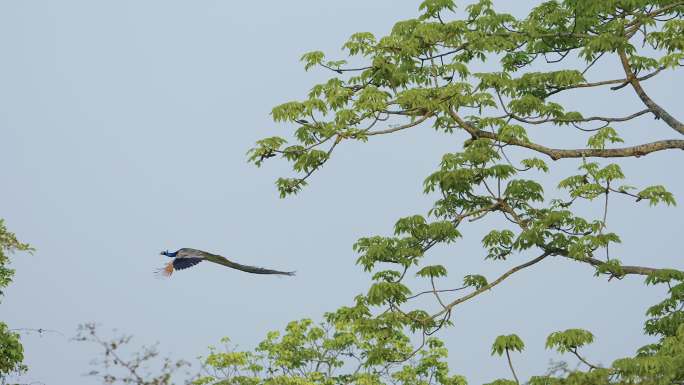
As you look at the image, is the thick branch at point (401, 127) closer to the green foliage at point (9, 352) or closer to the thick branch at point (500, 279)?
the thick branch at point (500, 279)

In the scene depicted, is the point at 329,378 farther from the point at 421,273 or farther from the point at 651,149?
the point at 651,149

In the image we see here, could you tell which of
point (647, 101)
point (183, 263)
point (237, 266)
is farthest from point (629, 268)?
point (183, 263)

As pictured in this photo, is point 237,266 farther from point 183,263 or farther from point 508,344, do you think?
point 508,344

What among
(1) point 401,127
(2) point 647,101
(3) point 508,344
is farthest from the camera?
(2) point 647,101

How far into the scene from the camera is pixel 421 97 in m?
13.4

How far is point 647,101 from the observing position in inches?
620

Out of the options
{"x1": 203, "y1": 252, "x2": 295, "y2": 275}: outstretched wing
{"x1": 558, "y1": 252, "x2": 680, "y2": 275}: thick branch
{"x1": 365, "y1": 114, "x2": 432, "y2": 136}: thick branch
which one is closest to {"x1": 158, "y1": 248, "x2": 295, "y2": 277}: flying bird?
{"x1": 203, "y1": 252, "x2": 295, "y2": 275}: outstretched wing

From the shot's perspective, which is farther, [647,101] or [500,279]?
[647,101]

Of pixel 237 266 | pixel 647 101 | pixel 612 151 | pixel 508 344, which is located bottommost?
pixel 508 344

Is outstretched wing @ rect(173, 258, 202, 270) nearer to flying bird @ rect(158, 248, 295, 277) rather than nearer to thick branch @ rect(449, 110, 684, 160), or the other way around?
flying bird @ rect(158, 248, 295, 277)

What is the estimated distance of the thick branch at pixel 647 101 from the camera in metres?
15.3

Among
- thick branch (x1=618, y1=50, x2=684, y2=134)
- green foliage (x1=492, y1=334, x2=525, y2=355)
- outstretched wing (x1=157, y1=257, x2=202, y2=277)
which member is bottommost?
green foliage (x1=492, y1=334, x2=525, y2=355)

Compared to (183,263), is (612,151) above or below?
above

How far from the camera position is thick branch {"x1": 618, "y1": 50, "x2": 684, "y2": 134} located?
50.2ft
